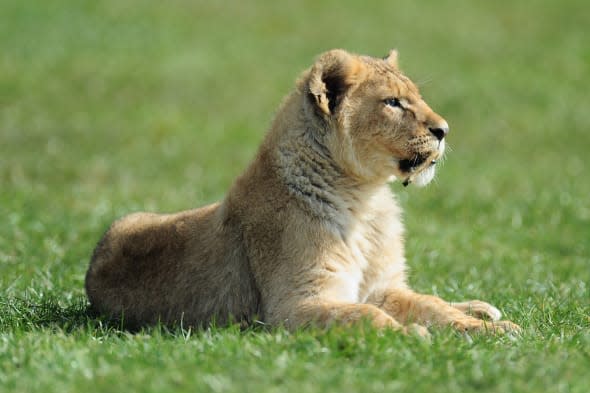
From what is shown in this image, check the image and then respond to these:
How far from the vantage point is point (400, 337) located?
563 cm

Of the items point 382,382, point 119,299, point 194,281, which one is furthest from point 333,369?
point 119,299

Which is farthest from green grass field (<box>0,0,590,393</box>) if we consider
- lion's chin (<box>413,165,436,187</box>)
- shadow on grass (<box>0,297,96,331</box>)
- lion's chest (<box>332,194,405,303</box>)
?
lion's chin (<box>413,165,436,187</box>)

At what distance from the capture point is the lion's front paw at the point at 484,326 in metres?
6.09

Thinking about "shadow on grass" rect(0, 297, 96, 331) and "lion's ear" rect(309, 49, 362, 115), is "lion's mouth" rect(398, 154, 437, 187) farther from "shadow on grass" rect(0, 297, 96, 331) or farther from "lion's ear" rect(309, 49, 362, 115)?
"shadow on grass" rect(0, 297, 96, 331)

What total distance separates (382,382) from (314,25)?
18.9 meters

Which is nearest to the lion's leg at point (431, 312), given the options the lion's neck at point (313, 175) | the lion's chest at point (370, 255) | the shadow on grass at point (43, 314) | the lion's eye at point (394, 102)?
the lion's chest at point (370, 255)

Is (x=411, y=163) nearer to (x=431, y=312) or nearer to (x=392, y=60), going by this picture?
(x=431, y=312)

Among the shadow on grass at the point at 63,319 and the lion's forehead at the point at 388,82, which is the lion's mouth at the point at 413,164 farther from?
the shadow on grass at the point at 63,319

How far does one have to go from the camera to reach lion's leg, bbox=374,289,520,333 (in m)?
6.21

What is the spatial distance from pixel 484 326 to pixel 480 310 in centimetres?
76

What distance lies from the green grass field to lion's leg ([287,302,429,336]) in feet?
0.50

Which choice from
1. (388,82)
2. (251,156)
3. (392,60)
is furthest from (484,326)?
(251,156)

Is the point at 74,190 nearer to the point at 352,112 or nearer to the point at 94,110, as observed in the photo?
the point at 94,110

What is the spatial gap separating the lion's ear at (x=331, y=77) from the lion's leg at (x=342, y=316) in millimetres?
1246
